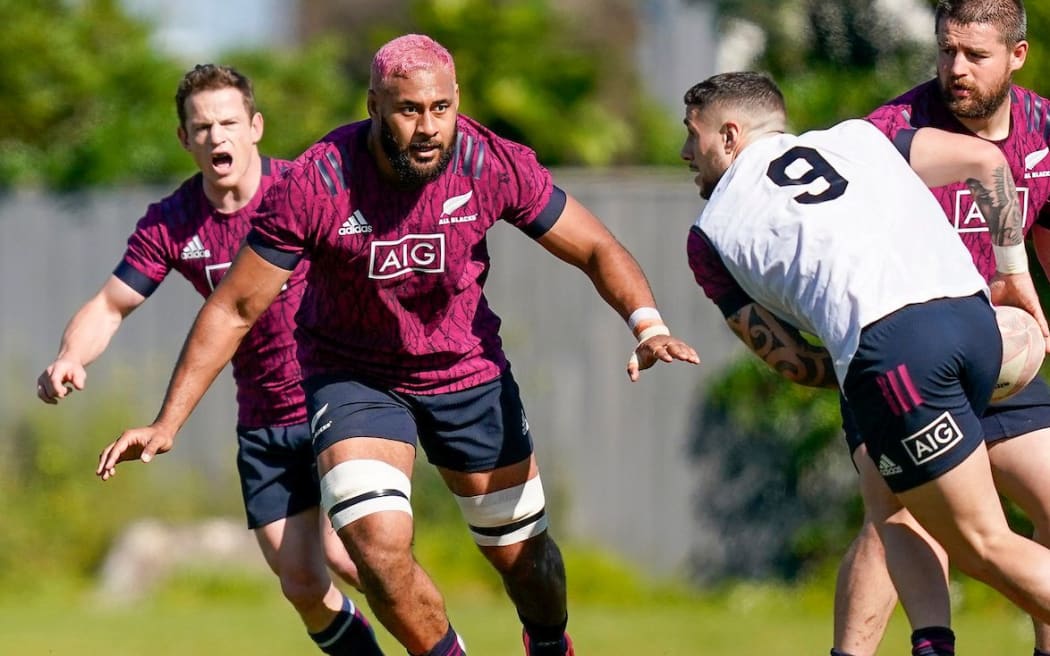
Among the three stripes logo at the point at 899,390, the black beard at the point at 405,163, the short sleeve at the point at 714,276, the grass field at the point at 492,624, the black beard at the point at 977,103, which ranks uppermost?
the black beard at the point at 405,163

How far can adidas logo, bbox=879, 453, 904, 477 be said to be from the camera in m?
5.28

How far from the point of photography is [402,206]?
228 inches

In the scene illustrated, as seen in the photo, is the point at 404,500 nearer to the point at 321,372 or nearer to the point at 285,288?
the point at 321,372

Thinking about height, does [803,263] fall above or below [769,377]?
above

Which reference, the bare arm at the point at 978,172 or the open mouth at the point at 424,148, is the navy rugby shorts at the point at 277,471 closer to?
the open mouth at the point at 424,148

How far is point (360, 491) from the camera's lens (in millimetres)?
5695

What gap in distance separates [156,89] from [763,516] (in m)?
7.53

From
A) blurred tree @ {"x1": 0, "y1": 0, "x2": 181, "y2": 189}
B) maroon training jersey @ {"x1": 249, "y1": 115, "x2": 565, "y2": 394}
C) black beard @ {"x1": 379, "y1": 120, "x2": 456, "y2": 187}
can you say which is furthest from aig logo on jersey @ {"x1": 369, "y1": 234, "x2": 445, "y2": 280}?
blurred tree @ {"x1": 0, "y1": 0, "x2": 181, "y2": 189}

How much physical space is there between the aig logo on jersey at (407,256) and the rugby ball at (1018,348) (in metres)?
1.95

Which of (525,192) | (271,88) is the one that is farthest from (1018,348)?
(271,88)

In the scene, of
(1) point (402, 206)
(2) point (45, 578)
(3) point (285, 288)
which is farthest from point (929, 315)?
(2) point (45, 578)

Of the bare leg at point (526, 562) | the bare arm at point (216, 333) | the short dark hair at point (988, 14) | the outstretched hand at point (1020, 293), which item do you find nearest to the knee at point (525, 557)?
the bare leg at point (526, 562)

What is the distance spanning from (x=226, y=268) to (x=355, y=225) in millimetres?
1325

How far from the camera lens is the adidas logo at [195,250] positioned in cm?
689
